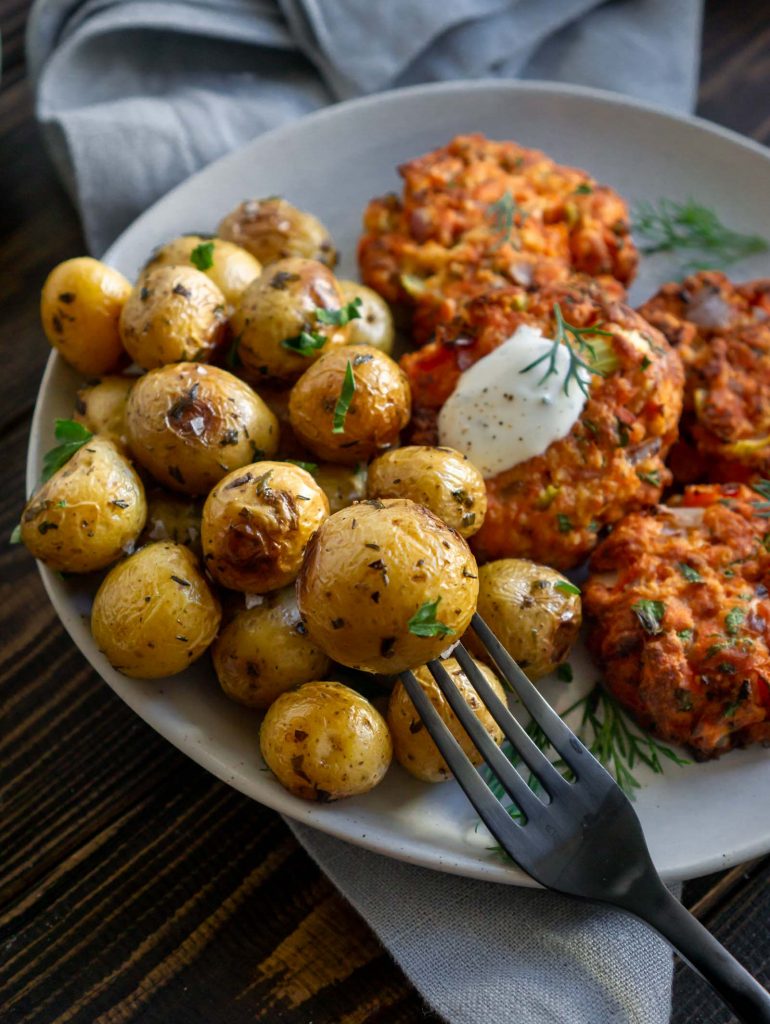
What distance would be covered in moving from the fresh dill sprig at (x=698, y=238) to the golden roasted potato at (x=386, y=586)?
4.85ft

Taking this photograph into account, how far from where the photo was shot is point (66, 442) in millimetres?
2117

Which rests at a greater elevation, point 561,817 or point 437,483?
point 437,483

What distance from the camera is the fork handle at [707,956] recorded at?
160 cm

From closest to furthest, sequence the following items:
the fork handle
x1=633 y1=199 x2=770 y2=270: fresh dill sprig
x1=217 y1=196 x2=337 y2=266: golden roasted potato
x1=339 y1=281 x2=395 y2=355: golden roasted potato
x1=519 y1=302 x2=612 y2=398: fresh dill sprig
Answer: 1. the fork handle
2. x1=519 y1=302 x2=612 y2=398: fresh dill sprig
3. x1=339 y1=281 x2=395 y2=355: golden roasted potato
4. x1=217 y1=196 x2=337 y2=266: golden roasted potato
5. x1=633 y1=199 x2=770 y2=270: fresh dill sprig

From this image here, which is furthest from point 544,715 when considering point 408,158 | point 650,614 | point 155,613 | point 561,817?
point 408,158

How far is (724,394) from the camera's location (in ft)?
7.55

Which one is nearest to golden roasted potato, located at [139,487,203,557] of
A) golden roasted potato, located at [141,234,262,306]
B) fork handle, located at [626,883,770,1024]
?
golden roasted potato, located at [141,234,262,306]

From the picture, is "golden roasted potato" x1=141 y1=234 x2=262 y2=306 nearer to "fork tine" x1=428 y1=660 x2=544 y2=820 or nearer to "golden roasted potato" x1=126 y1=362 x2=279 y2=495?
"golden roasted potato" x1=126 y1=362 x2=279 y2=495

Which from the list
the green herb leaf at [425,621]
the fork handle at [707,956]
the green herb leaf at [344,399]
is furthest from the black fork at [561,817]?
the green herb leaf at [344,399]

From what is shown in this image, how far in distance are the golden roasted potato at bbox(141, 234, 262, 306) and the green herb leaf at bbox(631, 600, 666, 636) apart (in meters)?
1.08

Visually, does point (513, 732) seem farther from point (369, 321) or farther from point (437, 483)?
point (369, 321)

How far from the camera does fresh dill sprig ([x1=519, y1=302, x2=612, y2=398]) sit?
2.10m

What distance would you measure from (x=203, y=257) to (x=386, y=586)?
1.02 m

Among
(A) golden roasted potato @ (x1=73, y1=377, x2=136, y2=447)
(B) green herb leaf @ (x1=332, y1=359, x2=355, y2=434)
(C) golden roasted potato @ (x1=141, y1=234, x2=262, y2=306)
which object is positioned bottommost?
(A) golden roasted potato @ (x1=73, y1=377, x2=136, y2=447)
